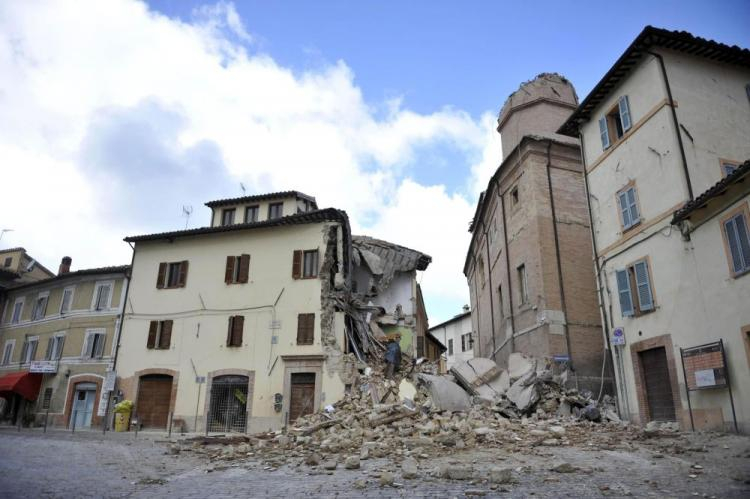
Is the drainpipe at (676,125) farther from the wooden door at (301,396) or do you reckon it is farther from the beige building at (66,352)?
the beige building at (66,352)

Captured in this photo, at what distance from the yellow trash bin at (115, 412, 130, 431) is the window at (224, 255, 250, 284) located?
7.27m

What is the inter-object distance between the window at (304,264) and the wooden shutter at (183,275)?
5721 millimetres

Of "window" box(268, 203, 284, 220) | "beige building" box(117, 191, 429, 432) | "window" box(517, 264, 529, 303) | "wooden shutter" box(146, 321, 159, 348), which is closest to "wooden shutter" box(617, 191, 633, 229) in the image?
"window" box(517, 264, 529, 303)

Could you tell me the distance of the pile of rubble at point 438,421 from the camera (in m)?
12.2

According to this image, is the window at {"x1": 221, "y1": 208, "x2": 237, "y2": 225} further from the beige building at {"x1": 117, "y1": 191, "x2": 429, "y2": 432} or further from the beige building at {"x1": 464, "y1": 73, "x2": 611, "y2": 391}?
the beige building at {"x1": 464, "y1": 73, "x2": 611, "y2": 391}

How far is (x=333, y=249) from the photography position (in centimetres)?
2427

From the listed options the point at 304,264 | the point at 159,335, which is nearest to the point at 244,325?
the point at 304,264

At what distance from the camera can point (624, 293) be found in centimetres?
1541

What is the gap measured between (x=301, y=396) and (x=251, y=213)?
473 inches

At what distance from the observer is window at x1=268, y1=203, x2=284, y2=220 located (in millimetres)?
29411

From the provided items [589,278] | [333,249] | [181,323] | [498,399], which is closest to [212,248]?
[181,323]

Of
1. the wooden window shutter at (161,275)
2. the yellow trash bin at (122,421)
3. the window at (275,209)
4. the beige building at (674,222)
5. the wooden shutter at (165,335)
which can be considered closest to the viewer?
the beige building at (674,222)

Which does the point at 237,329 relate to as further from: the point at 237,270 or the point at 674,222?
the point at 674,222

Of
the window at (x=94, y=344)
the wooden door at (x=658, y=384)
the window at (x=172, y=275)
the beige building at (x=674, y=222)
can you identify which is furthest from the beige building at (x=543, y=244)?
the window at (x=94, y=344)
